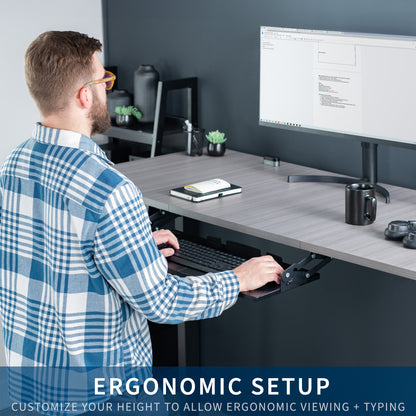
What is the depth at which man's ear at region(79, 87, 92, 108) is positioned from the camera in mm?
1524

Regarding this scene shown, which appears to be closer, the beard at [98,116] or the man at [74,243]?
the man at [74,243]

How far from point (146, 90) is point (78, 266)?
1744 millimetres

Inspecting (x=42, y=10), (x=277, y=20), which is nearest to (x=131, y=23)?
(x=42, y=10)

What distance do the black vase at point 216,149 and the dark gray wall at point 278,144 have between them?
0.13 m

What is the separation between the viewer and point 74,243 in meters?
1.47

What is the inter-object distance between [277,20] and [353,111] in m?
0.51

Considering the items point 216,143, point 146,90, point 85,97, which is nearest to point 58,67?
point 85,97

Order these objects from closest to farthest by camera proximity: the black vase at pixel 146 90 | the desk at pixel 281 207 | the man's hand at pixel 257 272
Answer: the man's hand at pixel 257 272, the desk at pixel 281 207, the black vase at pixel 146 90

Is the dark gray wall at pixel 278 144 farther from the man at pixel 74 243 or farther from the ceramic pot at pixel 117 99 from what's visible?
the man at pixel 74 243

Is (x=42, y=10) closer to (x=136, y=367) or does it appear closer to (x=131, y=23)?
→ (x=131, y=23)

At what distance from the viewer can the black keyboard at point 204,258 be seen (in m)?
2.05

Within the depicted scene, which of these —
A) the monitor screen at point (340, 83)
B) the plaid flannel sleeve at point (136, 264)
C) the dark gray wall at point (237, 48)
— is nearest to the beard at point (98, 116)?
the plaid flannel sleeve at point (136, 264)

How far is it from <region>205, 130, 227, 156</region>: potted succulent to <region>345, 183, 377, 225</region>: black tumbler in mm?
827

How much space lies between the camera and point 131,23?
3303mm
